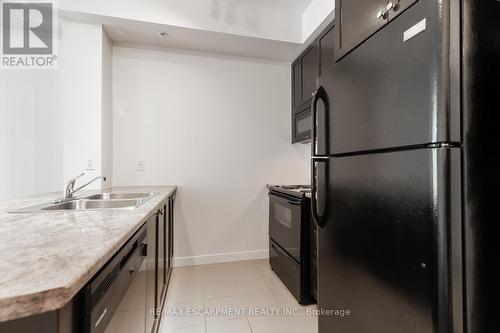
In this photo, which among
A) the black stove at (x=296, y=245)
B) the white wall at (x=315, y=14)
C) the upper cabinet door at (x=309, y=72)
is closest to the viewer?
the black stove at (x=296, y=245)

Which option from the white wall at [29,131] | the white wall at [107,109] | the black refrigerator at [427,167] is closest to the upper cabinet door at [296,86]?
the black refrigerator at [427,167]

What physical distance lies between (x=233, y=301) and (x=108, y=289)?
1515mm

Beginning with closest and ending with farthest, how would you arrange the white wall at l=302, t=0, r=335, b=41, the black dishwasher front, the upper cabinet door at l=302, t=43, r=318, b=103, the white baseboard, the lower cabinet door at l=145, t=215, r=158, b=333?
the black dishwasher front, the lower cabinet door at l=145, t=215, r=158, b=333, the white wall at l=302, t=0, r=335, b=41, the upper cabinet door at l=302, t=43, r=318, b=103, the white baseboard

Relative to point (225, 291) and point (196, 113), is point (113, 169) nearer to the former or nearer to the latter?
point (196, 113)

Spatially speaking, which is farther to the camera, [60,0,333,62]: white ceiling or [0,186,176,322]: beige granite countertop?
[60,0,333,62]: white ceiling

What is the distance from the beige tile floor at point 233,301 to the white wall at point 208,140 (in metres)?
0.32

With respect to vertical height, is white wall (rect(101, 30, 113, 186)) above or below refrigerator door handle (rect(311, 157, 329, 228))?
above

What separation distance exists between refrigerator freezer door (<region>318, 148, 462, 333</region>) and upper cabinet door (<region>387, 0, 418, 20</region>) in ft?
1.62

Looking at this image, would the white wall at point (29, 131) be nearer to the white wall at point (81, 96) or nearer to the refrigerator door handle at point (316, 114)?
the white wall at point (81, 96)

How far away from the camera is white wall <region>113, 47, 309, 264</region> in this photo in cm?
250

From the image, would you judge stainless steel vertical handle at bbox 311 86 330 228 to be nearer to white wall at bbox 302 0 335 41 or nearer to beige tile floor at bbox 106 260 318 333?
beige tile floor at bbox 106 260 318 333

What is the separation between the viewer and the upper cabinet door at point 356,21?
0.89m

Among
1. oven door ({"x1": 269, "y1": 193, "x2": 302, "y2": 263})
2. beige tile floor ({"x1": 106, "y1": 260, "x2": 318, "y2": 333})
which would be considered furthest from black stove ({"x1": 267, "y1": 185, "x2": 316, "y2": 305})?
beige tile floor ({"x1": 106, "y1": 260, "x2": 318, "y2": 333})

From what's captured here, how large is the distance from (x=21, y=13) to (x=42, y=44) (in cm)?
26
